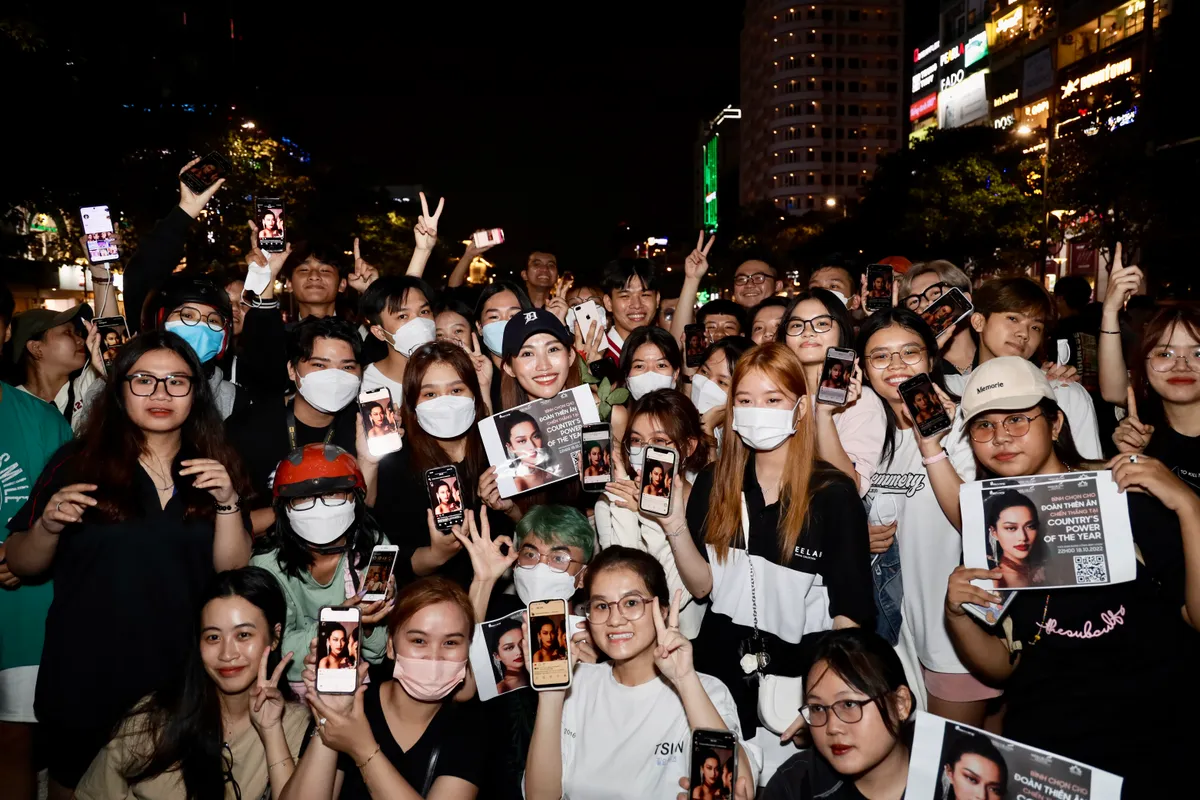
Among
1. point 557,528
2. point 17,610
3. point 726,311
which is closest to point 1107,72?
point 726,311

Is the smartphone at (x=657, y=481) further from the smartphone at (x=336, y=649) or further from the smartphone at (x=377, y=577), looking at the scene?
the smartphone at (x=336, y=649)

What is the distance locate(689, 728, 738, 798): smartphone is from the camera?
3.24 m

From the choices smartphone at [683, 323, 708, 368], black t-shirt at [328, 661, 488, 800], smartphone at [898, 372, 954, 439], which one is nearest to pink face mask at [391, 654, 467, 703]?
black t-shirt at [328, 661, 488, 800]

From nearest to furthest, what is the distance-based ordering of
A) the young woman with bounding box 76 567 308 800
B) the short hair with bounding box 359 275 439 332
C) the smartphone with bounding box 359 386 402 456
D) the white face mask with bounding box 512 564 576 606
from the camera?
the young woman with bounding box 76 567 308 800 → the white face mask with bounding box 512 564 576 606 → the smartphone with bounding box 359 386 402 456 → the short hair with bounding box 359 275 439 332

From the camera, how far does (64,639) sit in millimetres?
3938

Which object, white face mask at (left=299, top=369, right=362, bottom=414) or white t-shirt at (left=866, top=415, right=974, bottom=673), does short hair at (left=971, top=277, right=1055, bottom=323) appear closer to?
white t-shirt at (left=866, top=415, right=974, bottom=673)

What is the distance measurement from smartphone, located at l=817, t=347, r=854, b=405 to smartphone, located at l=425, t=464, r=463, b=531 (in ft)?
6.21

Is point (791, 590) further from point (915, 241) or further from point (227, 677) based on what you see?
point (915, 241)

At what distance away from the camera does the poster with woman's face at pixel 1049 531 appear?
3.11m

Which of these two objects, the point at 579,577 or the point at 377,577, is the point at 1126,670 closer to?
the point at 579,577

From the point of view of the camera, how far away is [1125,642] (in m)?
3.10

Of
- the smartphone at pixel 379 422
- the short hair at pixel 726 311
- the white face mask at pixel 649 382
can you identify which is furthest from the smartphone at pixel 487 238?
the smartphone at pixel 379 422

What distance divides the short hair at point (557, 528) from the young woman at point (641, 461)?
17 centimetres

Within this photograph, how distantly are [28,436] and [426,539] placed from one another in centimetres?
204
